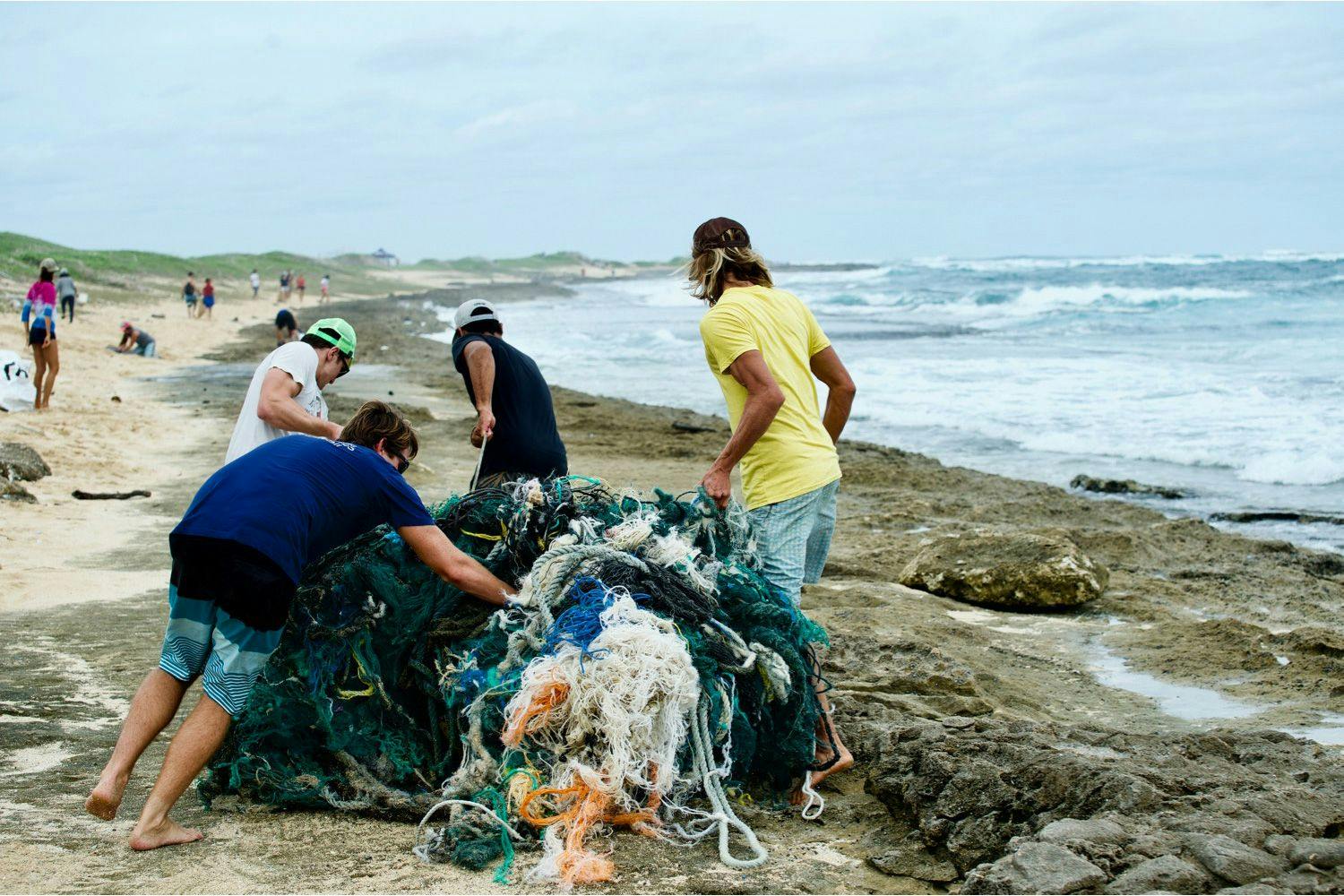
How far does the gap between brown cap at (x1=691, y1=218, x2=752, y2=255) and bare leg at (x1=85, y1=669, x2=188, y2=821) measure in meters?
2.26

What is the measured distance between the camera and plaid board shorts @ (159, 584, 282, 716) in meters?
3.51

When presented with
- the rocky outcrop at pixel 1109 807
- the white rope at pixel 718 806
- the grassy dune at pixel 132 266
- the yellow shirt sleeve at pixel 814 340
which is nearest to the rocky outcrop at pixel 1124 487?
the rocky outcrop at pixel 1109 807

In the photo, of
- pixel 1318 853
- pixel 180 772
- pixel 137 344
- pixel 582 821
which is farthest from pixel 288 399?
pixel 137 344

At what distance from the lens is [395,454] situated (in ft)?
13.2

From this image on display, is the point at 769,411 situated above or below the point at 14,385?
above

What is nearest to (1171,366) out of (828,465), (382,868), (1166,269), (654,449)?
(654,449)

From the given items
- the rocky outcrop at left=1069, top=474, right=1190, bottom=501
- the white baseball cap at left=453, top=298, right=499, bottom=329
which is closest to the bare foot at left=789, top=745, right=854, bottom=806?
the white baseball cap at left=453, top=298, right=499, bottom=329

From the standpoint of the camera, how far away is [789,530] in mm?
4062

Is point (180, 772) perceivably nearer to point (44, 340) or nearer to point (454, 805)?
point (454, 805)

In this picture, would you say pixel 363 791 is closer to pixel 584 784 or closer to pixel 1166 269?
pixel 584 784

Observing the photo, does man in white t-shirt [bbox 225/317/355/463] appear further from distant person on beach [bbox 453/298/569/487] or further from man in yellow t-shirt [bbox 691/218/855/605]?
man in yellow t-shirt [bbox 691/218/855/605]

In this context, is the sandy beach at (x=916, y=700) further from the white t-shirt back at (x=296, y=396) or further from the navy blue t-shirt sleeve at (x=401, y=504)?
the white t-shirt back at (x=296, y=396)

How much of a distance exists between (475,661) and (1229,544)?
6.93 meters

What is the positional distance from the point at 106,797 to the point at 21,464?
22.8 ft
